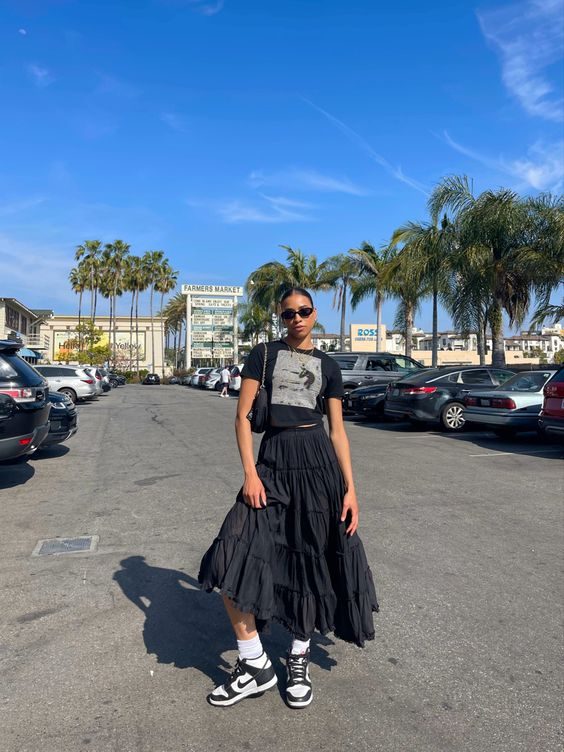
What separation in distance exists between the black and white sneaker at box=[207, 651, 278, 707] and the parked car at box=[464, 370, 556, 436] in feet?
31.4

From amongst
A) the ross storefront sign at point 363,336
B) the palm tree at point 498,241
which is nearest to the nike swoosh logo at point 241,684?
the palm tree at point 498,241

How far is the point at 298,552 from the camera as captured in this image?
2.89m

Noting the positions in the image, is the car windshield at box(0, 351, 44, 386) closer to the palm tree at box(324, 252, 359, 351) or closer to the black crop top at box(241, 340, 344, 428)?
the black crop top at box(241, 340, 344, 428)

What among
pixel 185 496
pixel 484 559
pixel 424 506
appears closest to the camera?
pixel 484 559

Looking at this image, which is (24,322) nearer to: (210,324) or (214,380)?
(210,324)

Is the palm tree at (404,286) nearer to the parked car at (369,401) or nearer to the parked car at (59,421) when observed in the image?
the parked car at (369,401)

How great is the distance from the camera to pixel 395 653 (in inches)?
134

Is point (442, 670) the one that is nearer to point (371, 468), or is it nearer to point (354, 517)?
point (354, 517)

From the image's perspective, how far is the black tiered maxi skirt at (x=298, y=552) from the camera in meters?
2.84

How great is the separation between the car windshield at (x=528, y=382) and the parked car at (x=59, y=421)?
798 centimetres

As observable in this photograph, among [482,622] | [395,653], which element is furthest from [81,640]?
[482,622]

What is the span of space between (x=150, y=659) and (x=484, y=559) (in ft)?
9.29

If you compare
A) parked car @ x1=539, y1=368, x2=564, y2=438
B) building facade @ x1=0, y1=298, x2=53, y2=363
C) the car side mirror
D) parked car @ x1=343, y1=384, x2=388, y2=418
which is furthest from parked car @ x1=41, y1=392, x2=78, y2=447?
building facade @ x1=0, y1=298, x2=53, y2=363

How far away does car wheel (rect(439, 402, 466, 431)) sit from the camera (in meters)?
13.5
